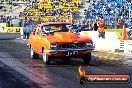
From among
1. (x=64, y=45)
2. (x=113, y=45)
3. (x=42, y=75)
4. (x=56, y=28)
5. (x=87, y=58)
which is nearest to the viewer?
(x=42, y=75)

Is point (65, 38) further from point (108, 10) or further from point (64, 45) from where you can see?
point (108, 10)

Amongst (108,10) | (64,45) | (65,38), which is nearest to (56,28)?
(65,38)

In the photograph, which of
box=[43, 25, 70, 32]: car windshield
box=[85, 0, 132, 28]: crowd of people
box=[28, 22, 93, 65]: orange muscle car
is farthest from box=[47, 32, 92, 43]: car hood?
box=[85, 0, 132, 28]: crowd of people

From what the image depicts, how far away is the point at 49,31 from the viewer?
52.1 feet

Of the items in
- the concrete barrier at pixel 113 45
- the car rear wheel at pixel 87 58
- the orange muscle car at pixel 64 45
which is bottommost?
the concrete barrier at pixel 113 45

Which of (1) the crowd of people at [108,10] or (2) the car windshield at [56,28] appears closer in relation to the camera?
(2) the car windshield at [56,28]

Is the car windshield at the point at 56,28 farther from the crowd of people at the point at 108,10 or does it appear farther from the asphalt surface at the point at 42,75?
the crowd of people at the point at 108,10

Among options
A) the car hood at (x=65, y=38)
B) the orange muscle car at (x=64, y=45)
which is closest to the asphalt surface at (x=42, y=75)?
the orange muscle car at (x=64, y=45)

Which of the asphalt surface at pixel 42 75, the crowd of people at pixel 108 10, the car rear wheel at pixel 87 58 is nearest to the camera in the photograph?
the asphalt surface at pixel 42 75

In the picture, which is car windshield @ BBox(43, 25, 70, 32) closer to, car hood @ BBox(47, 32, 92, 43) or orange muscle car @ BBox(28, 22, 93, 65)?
orange muscle car @ BBox(28, 22, 93, 65)

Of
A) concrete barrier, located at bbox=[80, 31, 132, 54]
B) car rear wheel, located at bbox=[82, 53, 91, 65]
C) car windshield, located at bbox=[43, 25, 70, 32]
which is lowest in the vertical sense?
concrete barrier, located at bbox=[80, 31, 132, 54]

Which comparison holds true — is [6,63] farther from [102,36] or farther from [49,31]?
[102,36]

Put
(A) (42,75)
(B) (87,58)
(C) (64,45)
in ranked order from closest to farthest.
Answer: (A) (42,75) < (C) (64,45) < (B) (87,58)

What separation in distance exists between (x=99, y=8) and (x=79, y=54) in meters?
35.6
